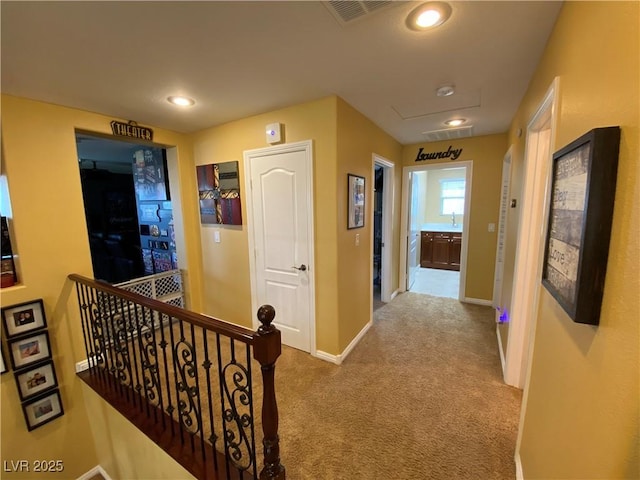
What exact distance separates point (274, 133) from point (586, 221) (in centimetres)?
233

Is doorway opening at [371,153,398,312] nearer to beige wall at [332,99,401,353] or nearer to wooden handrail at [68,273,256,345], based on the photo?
beige wall at [332,99,401,353]

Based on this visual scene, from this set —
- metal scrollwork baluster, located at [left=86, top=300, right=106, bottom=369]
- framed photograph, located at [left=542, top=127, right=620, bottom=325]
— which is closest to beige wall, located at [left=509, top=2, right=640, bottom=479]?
framed photograph, located at [left=542, top=127, right=620, bottom=325]

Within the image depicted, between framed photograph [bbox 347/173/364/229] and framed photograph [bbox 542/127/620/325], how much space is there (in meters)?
1.64

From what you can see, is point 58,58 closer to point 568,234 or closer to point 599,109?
point 599,109

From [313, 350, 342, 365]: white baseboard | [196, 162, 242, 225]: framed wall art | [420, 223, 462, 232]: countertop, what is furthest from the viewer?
[420, 223, 462, 232]: countertop

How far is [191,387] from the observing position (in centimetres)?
166

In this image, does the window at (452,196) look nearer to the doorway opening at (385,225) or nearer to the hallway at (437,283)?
the hallway at (437,283)

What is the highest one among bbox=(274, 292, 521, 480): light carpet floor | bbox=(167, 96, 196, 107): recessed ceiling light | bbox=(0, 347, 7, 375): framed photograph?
bbox=(167, 96, 196, 107): recessed ceiling light

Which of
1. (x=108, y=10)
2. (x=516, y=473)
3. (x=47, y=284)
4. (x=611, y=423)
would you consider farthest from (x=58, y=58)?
(x=516, y=473)

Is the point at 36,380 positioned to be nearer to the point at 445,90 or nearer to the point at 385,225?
the point at 385,225

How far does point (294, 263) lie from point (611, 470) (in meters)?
2.27

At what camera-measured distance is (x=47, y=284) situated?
222 cm

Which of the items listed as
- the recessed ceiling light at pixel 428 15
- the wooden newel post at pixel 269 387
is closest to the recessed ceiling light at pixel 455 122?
the recessed ceiling light at pixel 428 15

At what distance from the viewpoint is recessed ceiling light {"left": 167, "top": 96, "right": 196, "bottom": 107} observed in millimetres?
2217
